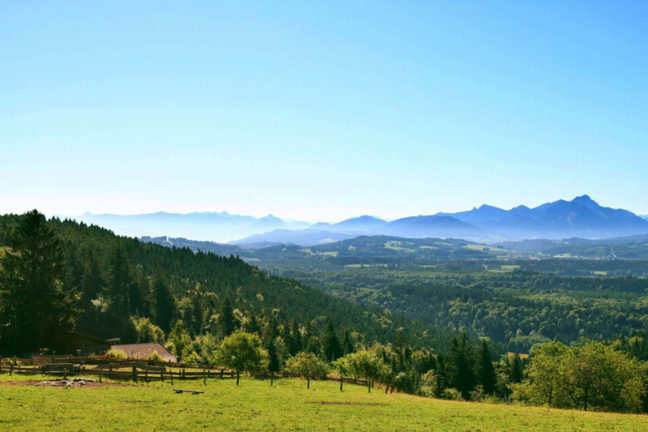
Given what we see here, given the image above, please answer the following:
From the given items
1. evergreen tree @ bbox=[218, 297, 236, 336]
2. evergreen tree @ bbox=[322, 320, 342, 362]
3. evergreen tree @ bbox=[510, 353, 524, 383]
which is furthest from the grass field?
evergreen tree @ bbox=[218, 297, 236, 336]

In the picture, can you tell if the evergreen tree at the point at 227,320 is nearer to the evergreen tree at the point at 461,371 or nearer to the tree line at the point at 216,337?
the tree line at the point at 216,337

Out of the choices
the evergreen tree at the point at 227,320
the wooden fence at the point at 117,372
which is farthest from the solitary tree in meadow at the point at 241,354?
the evergreen tree at the point at 227,320

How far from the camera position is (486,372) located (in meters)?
97.2

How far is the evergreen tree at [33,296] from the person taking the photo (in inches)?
2498

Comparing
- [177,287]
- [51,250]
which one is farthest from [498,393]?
[177,287]

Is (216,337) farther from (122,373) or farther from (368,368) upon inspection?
(122,373)

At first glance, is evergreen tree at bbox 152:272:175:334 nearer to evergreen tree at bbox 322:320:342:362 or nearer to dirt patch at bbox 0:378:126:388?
evergreen tree at bbox 322:320:342:362

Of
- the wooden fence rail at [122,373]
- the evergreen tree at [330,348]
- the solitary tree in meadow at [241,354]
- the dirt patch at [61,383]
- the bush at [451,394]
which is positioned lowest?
the bush at [451,394]

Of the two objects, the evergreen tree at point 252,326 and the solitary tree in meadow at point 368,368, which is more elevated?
the solitary tree in meadow at point 368,368

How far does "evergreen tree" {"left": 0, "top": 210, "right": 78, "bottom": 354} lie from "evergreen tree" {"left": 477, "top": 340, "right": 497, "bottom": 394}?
8987 centimetres

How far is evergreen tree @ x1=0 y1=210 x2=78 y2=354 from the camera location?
63438 millimetres

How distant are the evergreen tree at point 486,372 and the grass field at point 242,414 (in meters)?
58.5

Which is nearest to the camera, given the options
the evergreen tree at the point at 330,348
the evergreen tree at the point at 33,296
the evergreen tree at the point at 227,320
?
the evergreen tree at the point at 33,296

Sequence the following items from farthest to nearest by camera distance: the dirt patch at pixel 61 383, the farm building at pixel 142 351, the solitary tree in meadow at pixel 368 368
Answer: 1. the farm building at pixel 142 351
2. the solitary tree in meadow at pixel 368 368
3. the dirt patch at pixel 61 383
